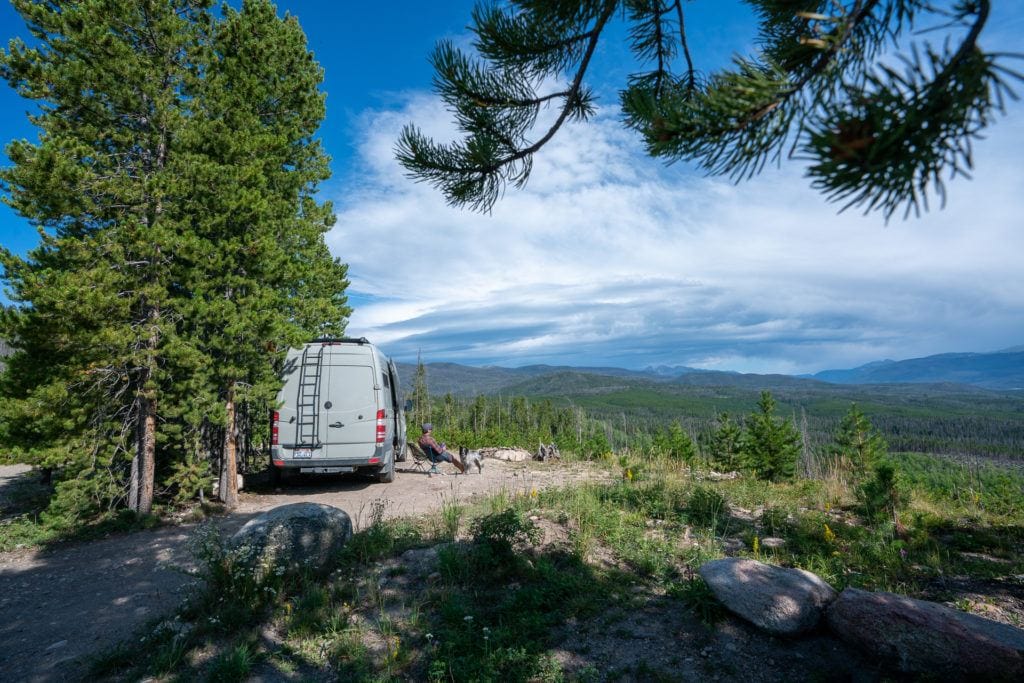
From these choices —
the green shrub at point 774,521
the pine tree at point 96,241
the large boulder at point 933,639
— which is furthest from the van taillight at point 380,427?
the large boulder at point 933,639

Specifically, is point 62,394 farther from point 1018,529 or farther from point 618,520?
point 1018,529

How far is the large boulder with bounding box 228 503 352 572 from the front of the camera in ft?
18.1

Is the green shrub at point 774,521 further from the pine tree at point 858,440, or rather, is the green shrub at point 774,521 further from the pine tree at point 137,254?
the pine tree at point 858,440

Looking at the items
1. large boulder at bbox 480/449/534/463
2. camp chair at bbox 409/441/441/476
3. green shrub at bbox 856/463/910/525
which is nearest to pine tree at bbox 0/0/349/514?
camp chair at bbox 409/441/441/476

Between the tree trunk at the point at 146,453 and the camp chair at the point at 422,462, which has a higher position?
the tree trunk at the point at 146,453

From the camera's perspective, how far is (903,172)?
94cm

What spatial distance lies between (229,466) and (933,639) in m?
11.1

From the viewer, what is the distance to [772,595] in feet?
13.5

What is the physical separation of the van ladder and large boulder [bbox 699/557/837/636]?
8.49 meters

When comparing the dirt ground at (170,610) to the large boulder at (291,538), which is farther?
the large boulder at (291,538)

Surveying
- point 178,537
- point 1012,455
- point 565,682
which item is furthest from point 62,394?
point 1012,455

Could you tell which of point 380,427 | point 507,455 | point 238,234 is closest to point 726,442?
point 507,455

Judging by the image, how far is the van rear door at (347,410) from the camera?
1046 cm

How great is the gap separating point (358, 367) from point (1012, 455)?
571 ft
